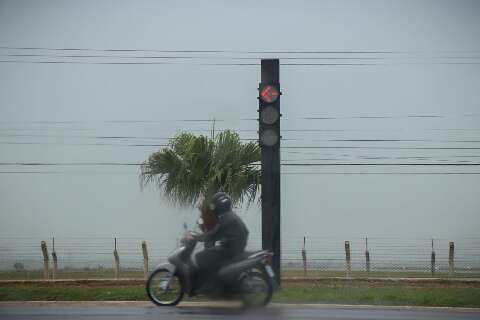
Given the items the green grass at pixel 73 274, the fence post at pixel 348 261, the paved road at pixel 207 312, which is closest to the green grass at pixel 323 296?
the paved road at pixel 207 312

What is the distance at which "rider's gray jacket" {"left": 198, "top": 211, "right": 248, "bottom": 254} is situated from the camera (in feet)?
33.9

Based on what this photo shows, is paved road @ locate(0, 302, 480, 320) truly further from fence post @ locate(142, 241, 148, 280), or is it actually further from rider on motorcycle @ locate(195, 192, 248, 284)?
fence post @ locate(142, 241, 148, 280)

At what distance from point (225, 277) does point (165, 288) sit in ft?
3.55

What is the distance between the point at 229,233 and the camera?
10.3 metres

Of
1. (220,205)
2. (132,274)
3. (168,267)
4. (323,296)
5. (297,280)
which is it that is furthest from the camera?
(132,274)

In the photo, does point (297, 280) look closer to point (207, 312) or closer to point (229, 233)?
point (207, 312)

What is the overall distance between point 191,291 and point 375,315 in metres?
2.73

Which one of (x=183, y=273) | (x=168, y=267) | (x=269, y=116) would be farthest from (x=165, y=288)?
(x=269, y=116)

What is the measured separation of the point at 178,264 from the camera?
1057 cm

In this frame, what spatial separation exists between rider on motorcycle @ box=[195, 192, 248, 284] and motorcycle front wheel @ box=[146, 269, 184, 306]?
48 cm

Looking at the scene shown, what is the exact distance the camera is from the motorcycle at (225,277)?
10297mm

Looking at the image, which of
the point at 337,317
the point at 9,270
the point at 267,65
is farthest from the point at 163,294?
the point at 9,270

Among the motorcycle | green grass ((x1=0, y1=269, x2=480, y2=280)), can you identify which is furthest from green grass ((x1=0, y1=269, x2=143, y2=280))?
the motorcycle

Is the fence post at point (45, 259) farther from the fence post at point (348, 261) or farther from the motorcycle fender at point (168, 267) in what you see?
the motorcycle fender at point (168, 267)
